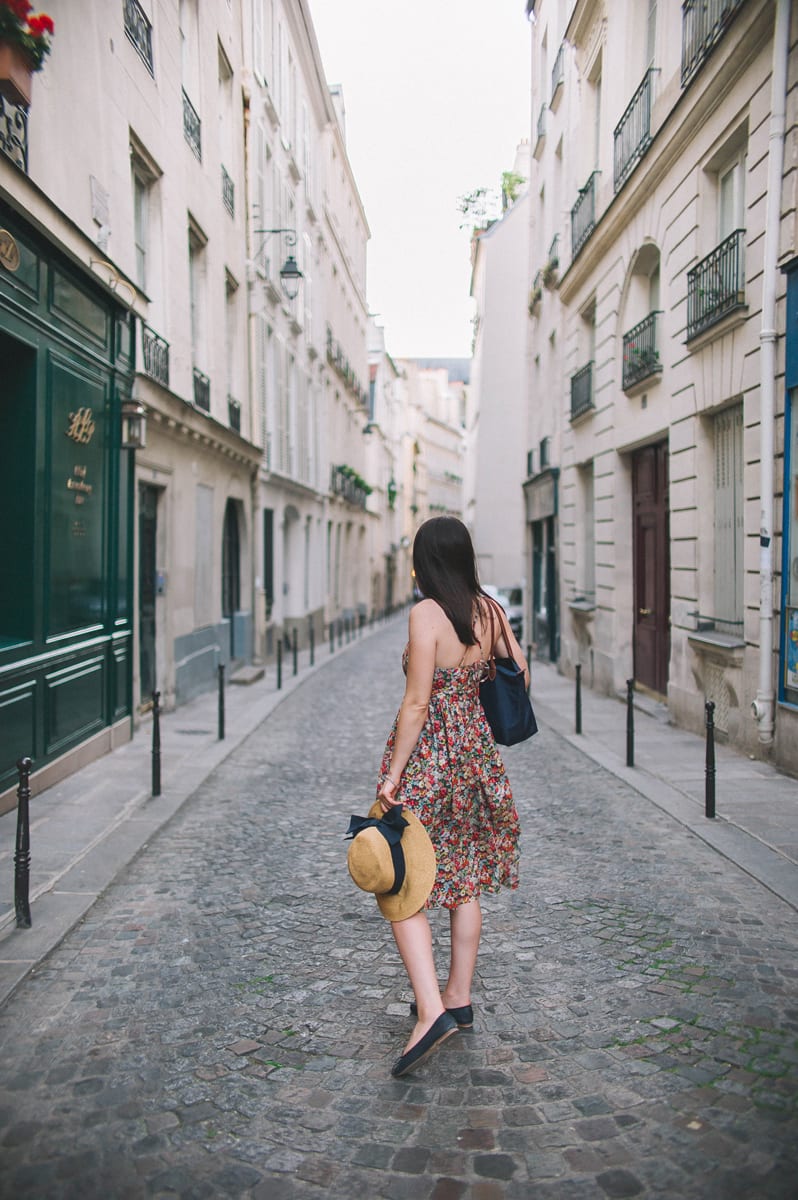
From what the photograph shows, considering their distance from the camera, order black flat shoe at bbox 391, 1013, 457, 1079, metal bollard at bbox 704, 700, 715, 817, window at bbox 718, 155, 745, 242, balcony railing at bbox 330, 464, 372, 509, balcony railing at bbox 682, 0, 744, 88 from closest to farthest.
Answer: black flat shoe at bbox 391, 1013, 457, 1079, metal bollard at bbox 704, 700, 715, 817, balcony railing at bbox 682, 0, 744, 88, window at bbox 718, 155, 745, 242, balcony railing at bbox 330, 464, 372, 509

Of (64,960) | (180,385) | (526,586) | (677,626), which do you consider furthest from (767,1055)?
(526,586)

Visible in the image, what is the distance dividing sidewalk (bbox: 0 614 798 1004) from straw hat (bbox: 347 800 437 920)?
5.76 ft

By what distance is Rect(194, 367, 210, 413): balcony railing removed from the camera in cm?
1356

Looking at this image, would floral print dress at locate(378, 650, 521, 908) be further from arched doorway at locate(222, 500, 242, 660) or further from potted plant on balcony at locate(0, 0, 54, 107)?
arched doorway at locate(222, 500, 242, 660)

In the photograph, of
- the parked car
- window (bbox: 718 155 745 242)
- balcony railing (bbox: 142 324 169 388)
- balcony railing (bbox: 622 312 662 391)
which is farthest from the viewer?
the parked car

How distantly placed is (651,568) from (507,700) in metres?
9.52

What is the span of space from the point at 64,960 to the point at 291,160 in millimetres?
20818

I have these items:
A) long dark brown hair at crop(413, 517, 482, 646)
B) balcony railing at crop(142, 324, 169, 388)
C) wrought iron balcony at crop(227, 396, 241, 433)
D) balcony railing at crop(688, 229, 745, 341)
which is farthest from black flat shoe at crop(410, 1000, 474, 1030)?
wrought iron balcony at crop(227, 396, 241, 433)

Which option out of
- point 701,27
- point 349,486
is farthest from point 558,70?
point 349,486

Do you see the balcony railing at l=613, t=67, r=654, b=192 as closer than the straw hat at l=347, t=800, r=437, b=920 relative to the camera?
No

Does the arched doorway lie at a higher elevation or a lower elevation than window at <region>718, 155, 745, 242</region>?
lower

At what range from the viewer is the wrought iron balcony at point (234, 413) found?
15930 mm

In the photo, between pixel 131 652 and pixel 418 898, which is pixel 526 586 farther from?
pixel 418 898

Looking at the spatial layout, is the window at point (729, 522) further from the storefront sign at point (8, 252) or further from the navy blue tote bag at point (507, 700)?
the storefront sign at point (8, 252)
